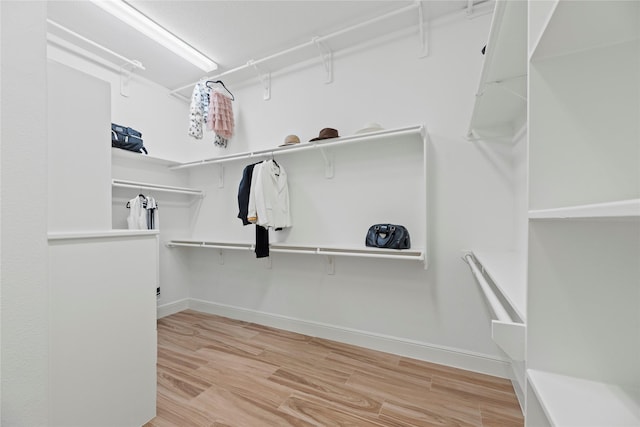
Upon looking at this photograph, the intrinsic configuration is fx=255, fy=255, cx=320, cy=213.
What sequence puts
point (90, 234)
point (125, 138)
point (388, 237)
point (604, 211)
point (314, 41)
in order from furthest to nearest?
point (125, 138)
point (314, 41)
point (388, 237)
point (90, 234)
point (604, 211)

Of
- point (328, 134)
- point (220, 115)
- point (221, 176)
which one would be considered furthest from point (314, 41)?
point (221, 176)

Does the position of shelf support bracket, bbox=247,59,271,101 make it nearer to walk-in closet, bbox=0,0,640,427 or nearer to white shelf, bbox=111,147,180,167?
walk-in closet, bbox=0,0,640,427

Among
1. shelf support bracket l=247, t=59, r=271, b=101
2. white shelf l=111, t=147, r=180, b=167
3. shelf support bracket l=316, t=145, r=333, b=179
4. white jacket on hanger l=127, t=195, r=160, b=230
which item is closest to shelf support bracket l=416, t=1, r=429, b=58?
shelf support bracket l=316, t=145, r=333, b=179

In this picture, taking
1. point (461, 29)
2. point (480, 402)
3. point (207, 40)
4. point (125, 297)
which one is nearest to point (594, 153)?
point (480, 402)

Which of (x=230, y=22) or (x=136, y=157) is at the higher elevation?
(x=230, y=22)

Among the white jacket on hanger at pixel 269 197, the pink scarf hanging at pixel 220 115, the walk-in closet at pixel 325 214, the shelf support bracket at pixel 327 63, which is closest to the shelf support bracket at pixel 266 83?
the walk-in closet at pixel 325 214

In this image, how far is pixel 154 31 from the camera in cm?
218

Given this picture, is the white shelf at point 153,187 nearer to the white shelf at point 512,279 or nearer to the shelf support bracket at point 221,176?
the shelf support bracket at point 221,176

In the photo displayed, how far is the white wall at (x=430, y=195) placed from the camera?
6.18 ft

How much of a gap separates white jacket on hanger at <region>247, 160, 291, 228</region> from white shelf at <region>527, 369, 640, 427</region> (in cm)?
203

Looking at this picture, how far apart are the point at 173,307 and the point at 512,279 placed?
336cm

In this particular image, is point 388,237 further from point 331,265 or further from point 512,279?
point 512,279

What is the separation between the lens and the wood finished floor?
1429 millimetres

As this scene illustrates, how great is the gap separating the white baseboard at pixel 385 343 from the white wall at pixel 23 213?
1.87 meters
